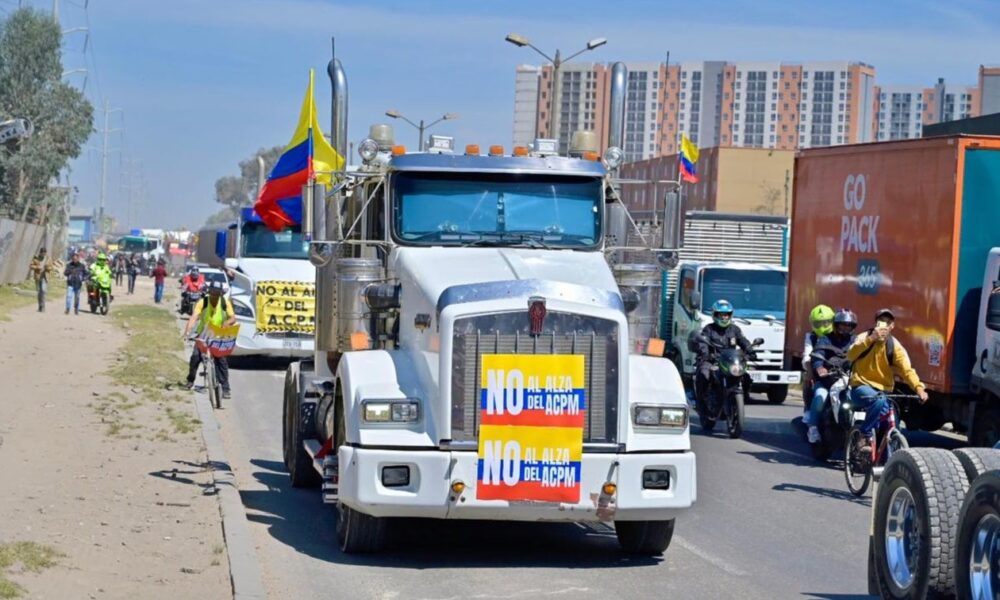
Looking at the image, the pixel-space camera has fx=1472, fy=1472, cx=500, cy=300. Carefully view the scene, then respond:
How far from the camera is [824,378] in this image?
15641 mm

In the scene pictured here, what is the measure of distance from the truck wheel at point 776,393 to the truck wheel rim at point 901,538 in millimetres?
16985

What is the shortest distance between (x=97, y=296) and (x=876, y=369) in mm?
33296

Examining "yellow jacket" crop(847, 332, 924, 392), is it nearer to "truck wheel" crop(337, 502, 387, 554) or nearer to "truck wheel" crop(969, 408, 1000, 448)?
"truck wheel" crop(969, 408, 1000, 448)

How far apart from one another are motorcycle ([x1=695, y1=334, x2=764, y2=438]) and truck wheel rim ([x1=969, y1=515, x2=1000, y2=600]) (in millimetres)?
11498

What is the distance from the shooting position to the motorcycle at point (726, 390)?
18234mm

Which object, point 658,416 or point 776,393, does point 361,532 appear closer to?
point 658,416

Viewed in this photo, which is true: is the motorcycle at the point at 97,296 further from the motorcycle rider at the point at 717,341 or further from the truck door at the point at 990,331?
the truck door at the point at 990,331

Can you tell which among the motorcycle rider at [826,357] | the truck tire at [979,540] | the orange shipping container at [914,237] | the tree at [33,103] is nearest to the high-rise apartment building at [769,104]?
the tree at [33,103]

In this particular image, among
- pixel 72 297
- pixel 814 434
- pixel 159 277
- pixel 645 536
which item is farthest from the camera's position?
pixel 159 277

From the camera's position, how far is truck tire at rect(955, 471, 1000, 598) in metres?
6.44

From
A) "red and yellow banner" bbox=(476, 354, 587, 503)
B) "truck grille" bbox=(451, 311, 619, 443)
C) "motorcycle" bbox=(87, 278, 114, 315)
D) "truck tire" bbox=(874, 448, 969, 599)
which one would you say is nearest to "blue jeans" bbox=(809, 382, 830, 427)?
"truck grille" bbox=(451, 311, 619, 443)

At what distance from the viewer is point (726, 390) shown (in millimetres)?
18469

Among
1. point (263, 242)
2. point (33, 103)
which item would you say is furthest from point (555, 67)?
point (33, 103)

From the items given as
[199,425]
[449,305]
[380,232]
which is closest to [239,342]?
[199,425]
